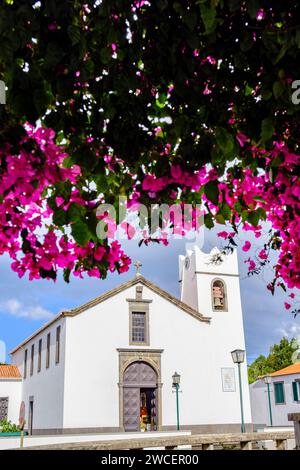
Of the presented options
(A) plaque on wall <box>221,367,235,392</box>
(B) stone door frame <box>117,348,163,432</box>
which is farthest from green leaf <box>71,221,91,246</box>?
(A) plaque on wall <box>221,367,235,392</box>

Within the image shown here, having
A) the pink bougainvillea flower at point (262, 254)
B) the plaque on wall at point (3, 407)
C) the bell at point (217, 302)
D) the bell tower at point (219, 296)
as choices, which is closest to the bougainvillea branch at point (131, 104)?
the pink bougainvillea flower at point (262, 254)

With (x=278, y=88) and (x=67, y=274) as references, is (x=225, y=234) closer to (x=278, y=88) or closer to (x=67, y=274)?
(x=67, y=274)

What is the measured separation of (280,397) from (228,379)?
7.42 metres

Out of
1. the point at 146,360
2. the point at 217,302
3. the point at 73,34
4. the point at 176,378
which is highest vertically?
the point at 217,302

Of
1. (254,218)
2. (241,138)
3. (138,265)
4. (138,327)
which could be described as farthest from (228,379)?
(241,138)

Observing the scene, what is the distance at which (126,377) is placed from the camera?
24.6 metres

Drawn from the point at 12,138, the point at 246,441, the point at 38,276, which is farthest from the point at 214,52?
the point at 246,441

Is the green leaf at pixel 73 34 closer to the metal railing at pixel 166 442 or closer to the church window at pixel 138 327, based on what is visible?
the metal railing at pixel 166 442

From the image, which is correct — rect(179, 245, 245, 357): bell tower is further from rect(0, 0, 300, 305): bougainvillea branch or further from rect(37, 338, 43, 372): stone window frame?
rect(0, 0, 300, 305): bougainvillea branch

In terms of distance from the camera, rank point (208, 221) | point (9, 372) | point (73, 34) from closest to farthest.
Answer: point (73, 34), point (208, 221), point (9, 372)

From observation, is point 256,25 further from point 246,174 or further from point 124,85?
point 246,174

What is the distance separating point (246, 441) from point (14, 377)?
27.1 m

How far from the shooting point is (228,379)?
26078 millimetres

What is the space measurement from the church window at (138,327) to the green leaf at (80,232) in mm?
23565
